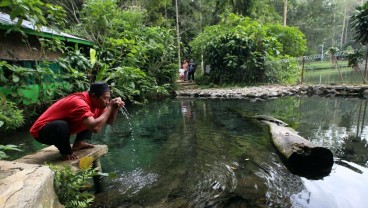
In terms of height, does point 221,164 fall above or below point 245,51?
below

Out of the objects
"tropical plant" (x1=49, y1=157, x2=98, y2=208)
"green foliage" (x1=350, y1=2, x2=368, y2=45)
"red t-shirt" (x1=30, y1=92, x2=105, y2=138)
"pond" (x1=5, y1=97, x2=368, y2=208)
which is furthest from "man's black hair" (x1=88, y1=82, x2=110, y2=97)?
"green foliage" (x1=350, y1=2, x2=368, y2=45)

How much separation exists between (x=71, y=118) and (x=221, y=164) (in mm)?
2635

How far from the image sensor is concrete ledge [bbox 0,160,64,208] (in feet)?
6.49

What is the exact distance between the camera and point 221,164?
15.7 feet

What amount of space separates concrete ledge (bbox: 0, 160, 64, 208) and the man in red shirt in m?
0.51

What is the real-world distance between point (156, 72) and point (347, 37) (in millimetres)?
46929

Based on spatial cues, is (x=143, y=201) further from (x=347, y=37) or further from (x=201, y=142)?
(x=347, y=37)

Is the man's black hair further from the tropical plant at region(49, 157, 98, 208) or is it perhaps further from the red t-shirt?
the tropical plant at region(49, 157, 98, 208)

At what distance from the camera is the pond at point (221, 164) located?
11.6 ft

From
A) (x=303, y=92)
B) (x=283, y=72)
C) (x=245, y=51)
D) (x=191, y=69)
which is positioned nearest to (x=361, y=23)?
(x=303, y=92)

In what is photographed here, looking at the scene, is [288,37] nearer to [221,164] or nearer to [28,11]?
[221,164]

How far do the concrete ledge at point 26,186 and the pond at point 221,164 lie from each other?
3.06 ft

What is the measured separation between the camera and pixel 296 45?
20.2m

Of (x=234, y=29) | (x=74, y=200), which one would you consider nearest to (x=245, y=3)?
(x=234, y=29)
